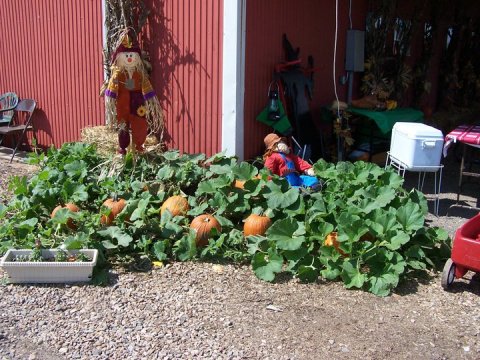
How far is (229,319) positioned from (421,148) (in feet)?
10.1

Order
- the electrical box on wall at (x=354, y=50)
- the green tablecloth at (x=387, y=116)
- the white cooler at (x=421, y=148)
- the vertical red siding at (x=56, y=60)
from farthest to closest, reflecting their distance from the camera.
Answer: the electrical box on wall at (x=354, y=50), the vertical red siding at (x=56, y=60), the green tablecloth at (x=387, y=116), the white cooler at (x=421, y=148)

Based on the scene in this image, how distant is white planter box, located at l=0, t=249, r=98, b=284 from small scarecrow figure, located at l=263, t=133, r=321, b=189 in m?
2.16

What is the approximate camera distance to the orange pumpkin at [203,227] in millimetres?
4805

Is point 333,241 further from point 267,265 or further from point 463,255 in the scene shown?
point 463,255

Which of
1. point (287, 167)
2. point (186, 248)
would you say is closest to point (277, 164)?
point (287, 167)

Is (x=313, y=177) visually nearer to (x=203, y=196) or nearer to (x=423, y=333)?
(x=203, y=196)

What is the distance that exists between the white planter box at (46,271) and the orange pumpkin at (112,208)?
0.75 m

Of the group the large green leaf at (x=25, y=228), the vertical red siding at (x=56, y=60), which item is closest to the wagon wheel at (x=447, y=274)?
the large green leaf at (x=25, y=228)

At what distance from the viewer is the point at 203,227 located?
482 cm

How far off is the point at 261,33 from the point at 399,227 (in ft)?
10.0

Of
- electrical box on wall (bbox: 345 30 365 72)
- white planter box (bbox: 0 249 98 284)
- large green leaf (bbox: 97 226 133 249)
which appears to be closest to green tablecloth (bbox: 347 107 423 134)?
electrical box on wall (bbox: 345 30 365 72)

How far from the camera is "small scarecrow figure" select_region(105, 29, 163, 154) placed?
19.7 ft

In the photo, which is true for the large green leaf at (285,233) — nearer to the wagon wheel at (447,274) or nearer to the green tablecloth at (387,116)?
the wagon wheel at (447,274)

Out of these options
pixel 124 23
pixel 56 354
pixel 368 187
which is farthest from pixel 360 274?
pixel 124 23
